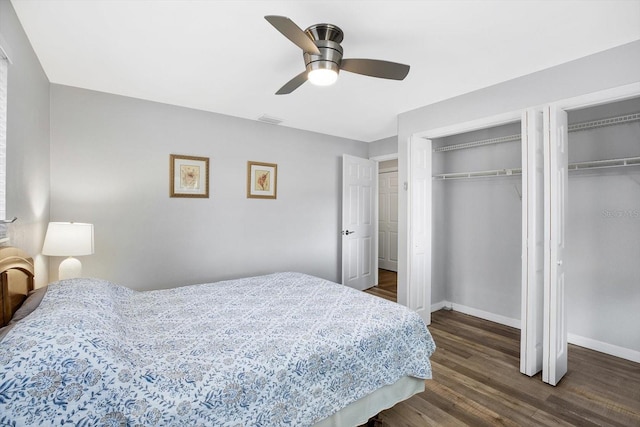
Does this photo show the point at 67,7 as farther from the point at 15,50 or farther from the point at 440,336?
the point at 440,336

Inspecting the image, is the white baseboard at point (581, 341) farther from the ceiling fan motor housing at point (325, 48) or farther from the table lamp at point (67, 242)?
the table lamp at point (67, 242)

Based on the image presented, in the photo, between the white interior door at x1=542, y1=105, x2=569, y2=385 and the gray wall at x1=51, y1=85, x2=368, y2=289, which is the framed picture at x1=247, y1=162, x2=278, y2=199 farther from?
the white interior door at x1=542, y1=105, x2=569, y2=385

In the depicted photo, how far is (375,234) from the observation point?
5086 mm

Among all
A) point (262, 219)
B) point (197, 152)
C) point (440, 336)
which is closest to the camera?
point (440, 336)

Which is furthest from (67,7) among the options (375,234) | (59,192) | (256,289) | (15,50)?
(375,234)

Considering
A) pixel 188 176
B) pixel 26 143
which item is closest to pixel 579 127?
pixel 188 176

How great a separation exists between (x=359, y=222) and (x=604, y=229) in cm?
286

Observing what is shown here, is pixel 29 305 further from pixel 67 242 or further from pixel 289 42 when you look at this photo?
pixel 289 42

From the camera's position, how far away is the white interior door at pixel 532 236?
2.41 m

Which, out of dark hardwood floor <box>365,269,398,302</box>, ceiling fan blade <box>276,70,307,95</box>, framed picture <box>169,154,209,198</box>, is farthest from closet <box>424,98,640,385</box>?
framed picture <box>169,154,209,198</box>

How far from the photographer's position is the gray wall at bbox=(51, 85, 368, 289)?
A: 286 cm

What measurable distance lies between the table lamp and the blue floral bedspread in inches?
22.2

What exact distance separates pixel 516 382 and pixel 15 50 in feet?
13.8

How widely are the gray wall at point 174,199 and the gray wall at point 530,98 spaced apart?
143 cm
